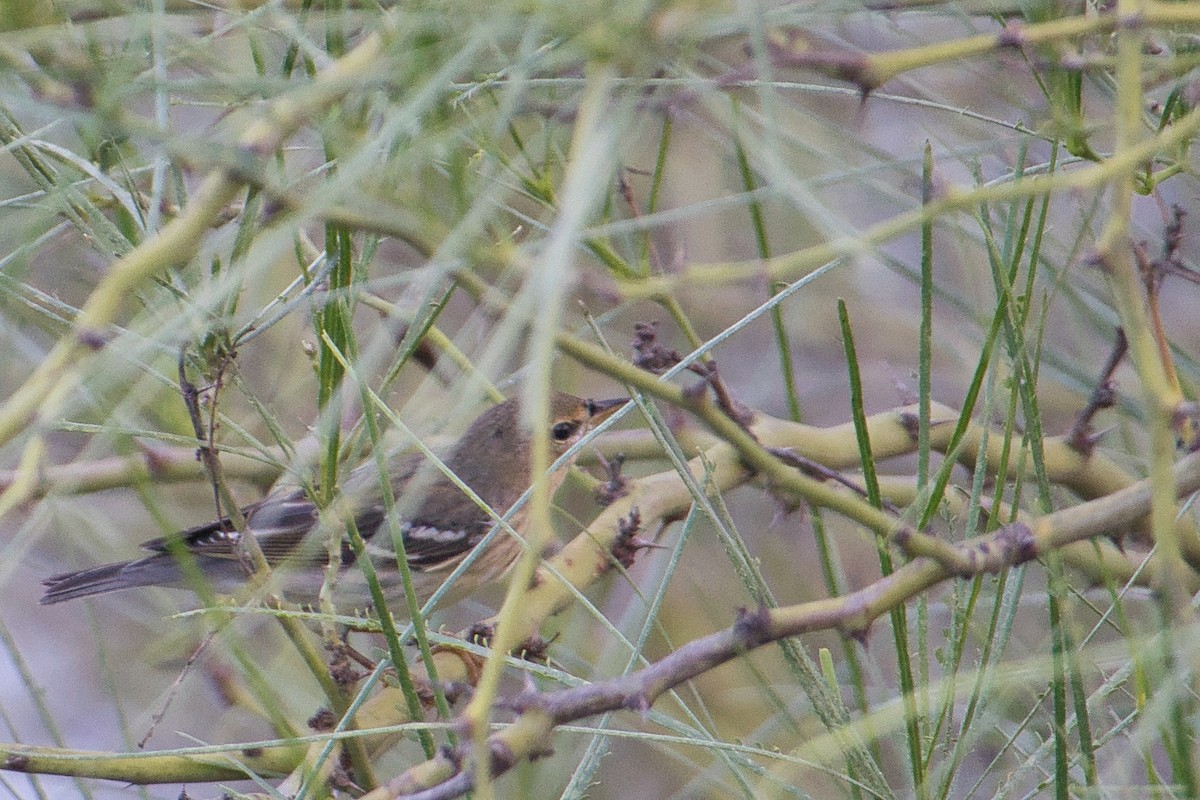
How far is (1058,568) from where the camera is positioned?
1.41 metres

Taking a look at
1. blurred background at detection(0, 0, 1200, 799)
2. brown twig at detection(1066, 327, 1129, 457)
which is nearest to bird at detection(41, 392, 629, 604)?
blurred background at detection(0, 0, 1200, 799)

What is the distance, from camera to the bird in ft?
11.5

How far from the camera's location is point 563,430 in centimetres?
377

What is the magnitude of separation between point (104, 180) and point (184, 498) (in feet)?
11.6

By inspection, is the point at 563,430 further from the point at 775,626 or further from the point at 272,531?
the point at 775,626

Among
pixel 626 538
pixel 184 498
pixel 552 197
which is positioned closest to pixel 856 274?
pixel 626 538

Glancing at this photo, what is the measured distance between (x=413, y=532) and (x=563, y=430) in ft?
2.41

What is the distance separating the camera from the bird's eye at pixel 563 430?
146 inches

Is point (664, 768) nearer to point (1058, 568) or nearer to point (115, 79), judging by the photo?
point (1058, 568)

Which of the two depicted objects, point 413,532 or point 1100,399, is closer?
point 1100,399

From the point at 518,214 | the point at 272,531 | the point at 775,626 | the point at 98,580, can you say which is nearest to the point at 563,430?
the point at 272,531

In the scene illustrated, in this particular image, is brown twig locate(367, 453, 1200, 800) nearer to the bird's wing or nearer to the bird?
the bird

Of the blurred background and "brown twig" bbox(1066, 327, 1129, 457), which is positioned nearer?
the blurred background

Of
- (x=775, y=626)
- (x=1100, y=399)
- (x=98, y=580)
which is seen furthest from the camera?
(x=98, y=580)
